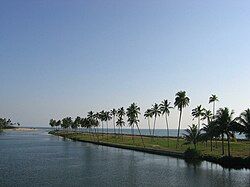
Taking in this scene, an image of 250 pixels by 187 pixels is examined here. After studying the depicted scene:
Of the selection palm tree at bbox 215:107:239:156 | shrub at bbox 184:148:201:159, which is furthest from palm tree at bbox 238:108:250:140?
shrub at bbox 184:148:201:159

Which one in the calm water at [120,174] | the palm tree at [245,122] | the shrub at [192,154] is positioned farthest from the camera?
the shrub at [192,154]

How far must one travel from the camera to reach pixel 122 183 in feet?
190

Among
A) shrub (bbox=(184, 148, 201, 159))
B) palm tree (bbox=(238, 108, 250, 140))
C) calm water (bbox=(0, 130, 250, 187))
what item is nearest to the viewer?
calm water (bbox=(0, 130, 250, 187))

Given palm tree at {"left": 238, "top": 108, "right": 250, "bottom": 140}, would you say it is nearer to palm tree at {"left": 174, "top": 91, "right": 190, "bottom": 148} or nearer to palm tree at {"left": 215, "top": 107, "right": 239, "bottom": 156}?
palm tree at {"left": 215, "top": 107, "right": 239, "bottom": 156}

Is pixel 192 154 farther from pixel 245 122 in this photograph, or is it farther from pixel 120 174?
pixel 120 174

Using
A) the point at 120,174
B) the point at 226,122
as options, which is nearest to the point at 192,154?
the point at 226,122

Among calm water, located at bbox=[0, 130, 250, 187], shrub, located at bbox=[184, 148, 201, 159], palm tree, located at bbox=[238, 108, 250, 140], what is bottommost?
calm water, located at bbox=[0, 130, 250, 187]

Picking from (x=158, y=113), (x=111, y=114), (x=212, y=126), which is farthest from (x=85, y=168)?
(x=111, y=114)

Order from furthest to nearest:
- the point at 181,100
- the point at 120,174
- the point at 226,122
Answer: the point at 181,100 < the point at 226,122 < the point at 120,174

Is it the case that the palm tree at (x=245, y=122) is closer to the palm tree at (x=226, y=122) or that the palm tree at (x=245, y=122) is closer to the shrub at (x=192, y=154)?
the palm tree at (x=226, y=122)

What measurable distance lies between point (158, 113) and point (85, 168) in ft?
200

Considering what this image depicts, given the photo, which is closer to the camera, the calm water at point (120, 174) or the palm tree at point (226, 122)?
the calm water at point (120, 174)

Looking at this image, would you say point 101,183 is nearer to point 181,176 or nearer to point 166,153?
point 181,176

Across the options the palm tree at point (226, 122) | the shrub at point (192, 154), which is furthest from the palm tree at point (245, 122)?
the shrub at point (192, 154)
